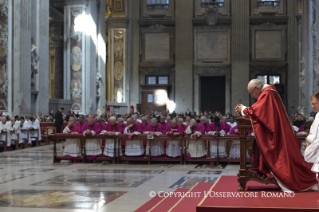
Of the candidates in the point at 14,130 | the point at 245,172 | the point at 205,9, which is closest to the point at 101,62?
the point at 205,9

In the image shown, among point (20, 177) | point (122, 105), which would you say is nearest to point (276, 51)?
point (122, 105)

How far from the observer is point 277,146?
6.84 metres

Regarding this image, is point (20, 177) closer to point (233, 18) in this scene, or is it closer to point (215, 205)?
point (215, 205)

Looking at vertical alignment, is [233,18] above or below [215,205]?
above

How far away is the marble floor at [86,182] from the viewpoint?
7.88 meters

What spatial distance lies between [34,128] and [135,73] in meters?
17.6

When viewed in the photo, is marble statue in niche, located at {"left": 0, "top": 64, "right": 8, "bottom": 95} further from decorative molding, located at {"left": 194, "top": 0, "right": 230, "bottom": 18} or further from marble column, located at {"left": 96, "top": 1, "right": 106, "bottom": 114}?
decorative molding, located at {"left": 194, "top": 0, "right": 230, "bottom": 18}

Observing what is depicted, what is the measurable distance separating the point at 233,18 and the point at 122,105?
1021cm

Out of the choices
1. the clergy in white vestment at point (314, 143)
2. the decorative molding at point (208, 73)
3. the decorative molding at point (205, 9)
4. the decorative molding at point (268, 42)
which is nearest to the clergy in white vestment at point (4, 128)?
the clergy in white vestment at point (314, 143)

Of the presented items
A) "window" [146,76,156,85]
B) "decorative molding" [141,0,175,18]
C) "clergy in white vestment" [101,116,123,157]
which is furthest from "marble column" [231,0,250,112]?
"clergy in white vestment" [101,116,123,157]

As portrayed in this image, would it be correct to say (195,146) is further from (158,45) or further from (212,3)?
(212,3)

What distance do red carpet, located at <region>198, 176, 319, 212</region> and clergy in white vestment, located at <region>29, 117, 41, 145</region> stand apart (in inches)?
522

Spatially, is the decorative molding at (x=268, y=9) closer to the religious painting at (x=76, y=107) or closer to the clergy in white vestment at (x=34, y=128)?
the religious painting at (x=76, y=107)

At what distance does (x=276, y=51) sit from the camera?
117 ft
